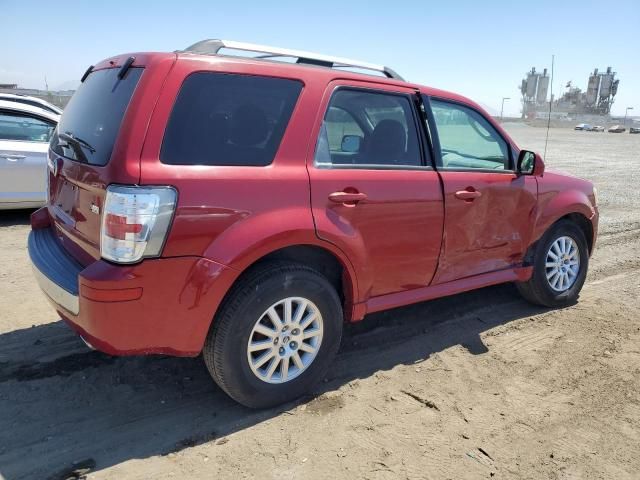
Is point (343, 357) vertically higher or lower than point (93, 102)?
lower

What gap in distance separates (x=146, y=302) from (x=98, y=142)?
0.90m

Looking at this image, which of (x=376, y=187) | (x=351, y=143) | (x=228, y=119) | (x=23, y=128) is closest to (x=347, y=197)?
(x=376, y=187)

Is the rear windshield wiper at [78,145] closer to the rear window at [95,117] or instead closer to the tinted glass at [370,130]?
the rear window at [95,117]

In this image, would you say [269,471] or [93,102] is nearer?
[269,471]

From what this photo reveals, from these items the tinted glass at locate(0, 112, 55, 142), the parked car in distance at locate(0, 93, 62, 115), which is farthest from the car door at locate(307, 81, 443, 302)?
the parked car in distance at locate(0, 93, 62, 115)

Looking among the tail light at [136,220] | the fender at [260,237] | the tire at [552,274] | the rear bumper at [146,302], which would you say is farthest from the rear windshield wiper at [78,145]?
the tire at [552,274]

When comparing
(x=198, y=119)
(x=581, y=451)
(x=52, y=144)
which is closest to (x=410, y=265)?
(x=581, y=451)

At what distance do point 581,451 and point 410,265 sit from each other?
56.8 inches

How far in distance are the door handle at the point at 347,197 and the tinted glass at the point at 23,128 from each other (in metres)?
5.92

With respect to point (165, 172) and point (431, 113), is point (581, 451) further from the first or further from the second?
point (165, 172)

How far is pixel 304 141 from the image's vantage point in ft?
9.57

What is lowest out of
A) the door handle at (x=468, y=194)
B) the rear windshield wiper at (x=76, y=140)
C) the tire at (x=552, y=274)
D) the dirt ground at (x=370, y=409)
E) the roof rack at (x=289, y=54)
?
the dirt ground at (x=370, y=409)

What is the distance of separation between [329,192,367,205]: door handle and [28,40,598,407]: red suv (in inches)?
0.6

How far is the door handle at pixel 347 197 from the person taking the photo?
2977mm
